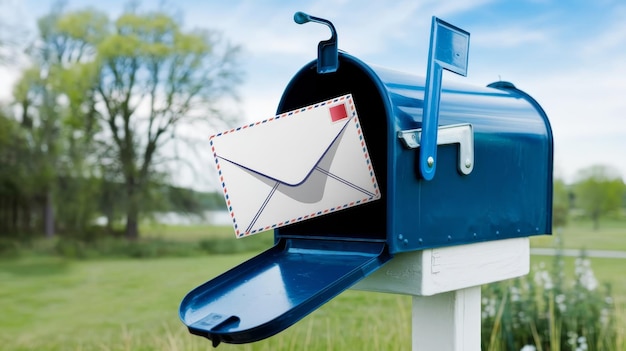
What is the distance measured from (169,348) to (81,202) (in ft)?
23.9

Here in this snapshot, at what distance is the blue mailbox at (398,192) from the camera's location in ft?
3.90

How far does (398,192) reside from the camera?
1279mm

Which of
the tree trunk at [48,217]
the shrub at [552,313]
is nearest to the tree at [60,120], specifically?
the tree trunk at [48,217]

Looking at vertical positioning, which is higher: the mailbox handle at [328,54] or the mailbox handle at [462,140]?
the mailbox handle at [328,54]

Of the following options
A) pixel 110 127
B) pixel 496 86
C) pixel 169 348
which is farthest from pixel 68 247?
pixel 496 86

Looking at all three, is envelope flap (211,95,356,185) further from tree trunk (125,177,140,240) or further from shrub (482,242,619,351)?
tree trunk (125,177,140,240)

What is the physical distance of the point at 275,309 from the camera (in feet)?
3.61

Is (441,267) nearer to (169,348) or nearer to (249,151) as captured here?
(249,151)

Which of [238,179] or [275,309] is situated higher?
[238,179]

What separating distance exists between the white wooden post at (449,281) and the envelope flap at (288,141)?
0.32m

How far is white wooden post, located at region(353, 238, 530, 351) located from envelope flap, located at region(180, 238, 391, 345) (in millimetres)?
119

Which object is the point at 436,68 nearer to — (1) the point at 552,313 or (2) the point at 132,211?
(1) the point at 552,313

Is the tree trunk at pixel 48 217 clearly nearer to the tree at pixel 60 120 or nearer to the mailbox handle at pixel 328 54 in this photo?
the tree at pixel 60 120

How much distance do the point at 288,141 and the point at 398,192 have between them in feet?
0.84
